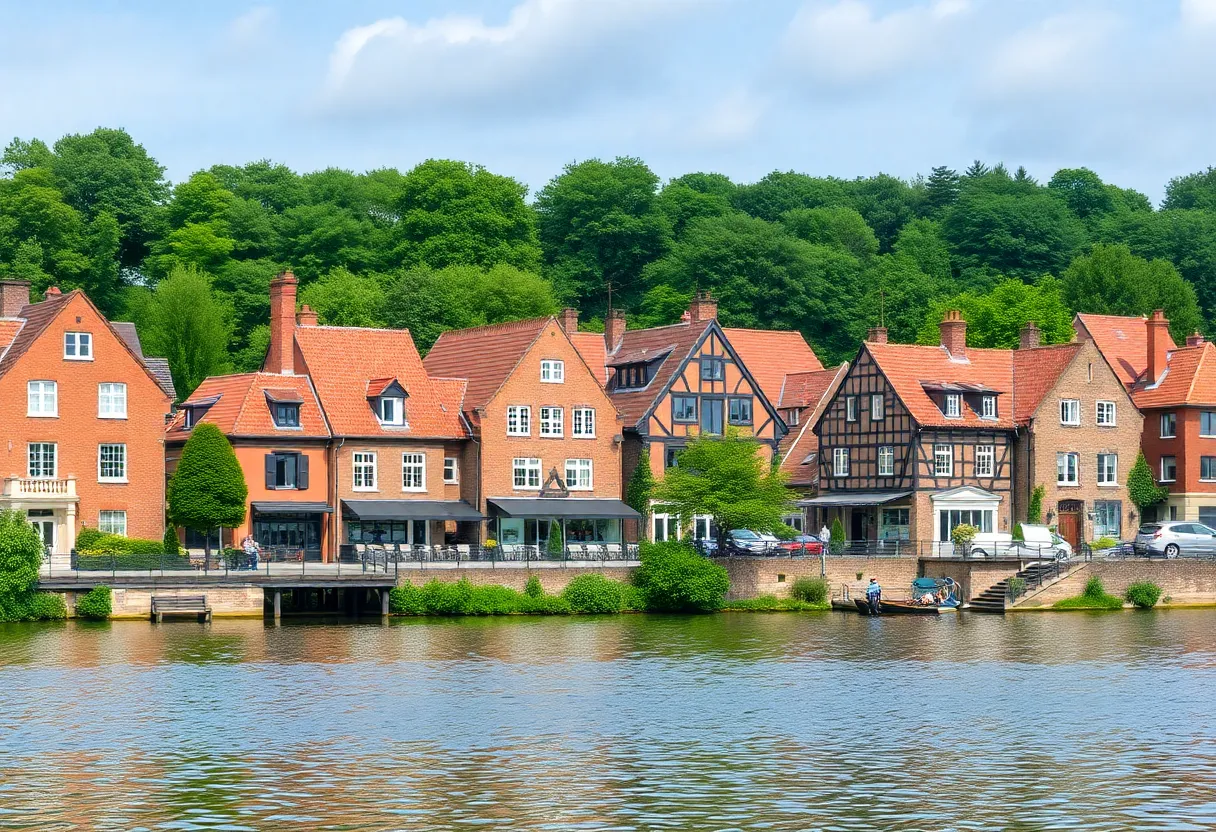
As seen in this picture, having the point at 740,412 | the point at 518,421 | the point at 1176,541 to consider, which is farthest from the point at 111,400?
the point at 1176,541

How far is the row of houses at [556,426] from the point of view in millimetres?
73062

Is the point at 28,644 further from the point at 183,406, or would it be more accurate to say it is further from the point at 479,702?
the point at 183,406

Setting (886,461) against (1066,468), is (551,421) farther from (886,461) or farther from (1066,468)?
(1066,468)

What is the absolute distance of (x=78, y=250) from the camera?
113m

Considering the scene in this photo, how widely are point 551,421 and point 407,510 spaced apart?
309 inches

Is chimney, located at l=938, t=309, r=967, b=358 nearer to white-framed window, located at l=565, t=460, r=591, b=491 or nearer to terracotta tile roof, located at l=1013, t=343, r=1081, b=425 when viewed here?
terracotta tile roof, located at l=1013, t=343, r=1081, b=425

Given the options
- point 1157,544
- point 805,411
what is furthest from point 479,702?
point 805,411

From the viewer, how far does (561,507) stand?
79688 millimetres

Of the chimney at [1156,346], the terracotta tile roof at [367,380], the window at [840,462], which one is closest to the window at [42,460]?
the terracotta tile roof at [367,380]

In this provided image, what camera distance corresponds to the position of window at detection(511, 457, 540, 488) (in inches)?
3162

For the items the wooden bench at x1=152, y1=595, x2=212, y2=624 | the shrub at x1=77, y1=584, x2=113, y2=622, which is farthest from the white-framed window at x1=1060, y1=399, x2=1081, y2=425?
the shrub at x1=77, y1=584, x2=113, y2=622

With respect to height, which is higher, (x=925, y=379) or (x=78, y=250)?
(x=78, y=250)

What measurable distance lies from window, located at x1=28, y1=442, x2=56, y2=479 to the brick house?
0.12 ft

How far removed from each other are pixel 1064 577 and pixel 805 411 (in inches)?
820
